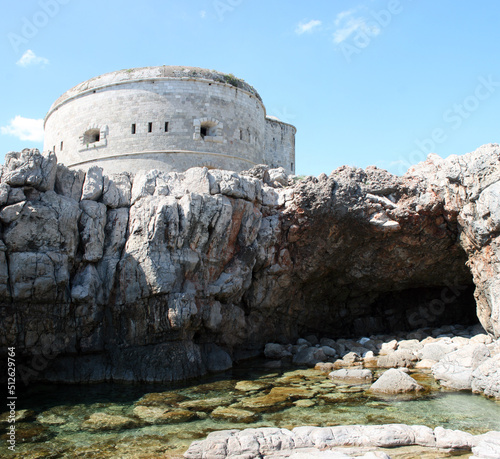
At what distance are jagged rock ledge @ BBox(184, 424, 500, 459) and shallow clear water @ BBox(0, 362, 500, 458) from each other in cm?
75

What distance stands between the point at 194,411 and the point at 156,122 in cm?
1548

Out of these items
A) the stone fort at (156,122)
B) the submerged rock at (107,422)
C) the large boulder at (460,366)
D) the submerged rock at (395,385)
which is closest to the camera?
the submerged rock at (107,422)

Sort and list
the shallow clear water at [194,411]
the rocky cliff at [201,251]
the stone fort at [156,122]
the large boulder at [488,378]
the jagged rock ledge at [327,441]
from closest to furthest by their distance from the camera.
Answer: the jagged rock ledge at [327,441] < the shallow clear water at [194,411] < the large boulder at [488,378] < the rocky cliff at [201,251] < the stone fort at [156,122]

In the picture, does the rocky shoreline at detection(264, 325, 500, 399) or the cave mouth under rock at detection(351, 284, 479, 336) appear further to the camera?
the cave mouth under rock at detection(351, 284, 479, 336)

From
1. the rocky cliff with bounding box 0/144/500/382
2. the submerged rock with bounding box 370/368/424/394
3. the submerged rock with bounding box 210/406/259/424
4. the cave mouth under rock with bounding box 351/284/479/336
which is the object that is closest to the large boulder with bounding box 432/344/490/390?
the submerged rock with bounding box 370/368/424/394

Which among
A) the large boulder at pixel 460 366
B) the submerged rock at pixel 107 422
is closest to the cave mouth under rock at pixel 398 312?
the large boulder at pixel 460 366

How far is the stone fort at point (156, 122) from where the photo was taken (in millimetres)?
22047

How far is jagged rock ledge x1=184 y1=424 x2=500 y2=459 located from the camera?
712 cm

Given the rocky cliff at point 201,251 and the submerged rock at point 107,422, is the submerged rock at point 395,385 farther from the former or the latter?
the submerged rock at point 107,422

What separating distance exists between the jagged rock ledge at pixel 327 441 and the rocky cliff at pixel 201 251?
17.3 feet

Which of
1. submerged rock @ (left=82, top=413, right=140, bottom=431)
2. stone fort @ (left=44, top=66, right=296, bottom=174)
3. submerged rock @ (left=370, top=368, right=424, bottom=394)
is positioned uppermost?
stone fort @ (left=44, top=66, right=296, bottom=174)

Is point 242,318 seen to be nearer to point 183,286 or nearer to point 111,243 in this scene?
point 183,286

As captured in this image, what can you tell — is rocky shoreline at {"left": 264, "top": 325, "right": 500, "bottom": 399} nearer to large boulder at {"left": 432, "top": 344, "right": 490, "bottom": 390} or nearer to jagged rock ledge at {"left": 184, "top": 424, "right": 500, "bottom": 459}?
large boulder at {"left": 432, "top": 344, "right": 490, "bottom": 390}

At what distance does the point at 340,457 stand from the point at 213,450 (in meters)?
1.94
